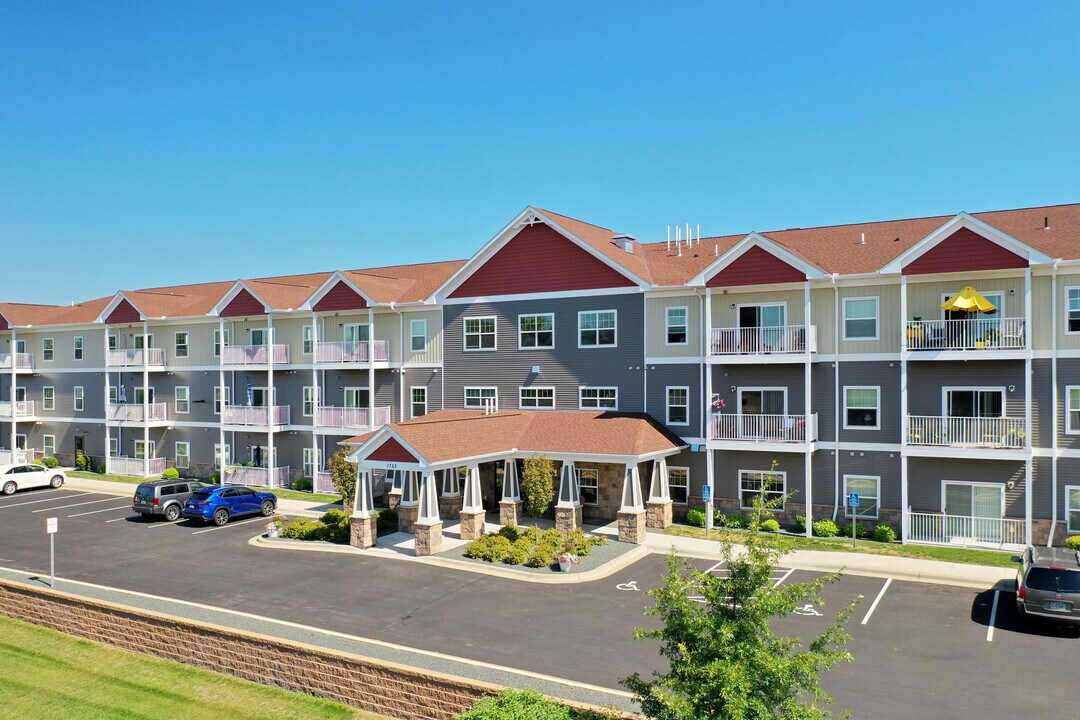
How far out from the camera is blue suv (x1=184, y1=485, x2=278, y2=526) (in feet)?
94.5

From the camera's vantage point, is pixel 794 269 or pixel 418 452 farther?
pixel 794 269

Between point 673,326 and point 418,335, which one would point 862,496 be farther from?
point 418,335

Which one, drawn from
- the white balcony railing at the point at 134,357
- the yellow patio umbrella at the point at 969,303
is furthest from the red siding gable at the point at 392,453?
the white balcony railing at the point at 134,357

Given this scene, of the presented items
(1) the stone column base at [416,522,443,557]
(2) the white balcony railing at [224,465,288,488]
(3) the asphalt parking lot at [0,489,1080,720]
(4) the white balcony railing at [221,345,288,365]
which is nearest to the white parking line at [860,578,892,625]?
(3) the asphalt parking lot at [0,489,1080,720]

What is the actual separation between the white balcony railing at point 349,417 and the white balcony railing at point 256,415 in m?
2.86

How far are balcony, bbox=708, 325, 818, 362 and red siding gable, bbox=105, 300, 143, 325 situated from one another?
101 feet

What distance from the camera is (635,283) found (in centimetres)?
2938

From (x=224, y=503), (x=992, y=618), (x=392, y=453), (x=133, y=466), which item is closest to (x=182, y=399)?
(x=133, y=466)

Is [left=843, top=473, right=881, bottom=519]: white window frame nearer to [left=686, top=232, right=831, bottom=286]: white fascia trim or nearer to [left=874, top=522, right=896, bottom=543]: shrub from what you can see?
[left=874, top=522, right=896, bottom=543]: shrub

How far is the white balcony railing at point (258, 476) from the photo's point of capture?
121ft

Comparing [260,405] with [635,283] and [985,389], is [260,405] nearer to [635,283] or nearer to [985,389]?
[635,283]

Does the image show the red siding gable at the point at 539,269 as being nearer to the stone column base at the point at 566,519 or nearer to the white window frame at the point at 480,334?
the white window frame at the point at 480,334

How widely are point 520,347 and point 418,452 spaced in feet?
29.6

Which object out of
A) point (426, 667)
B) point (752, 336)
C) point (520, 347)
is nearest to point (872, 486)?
point (752, 336)
